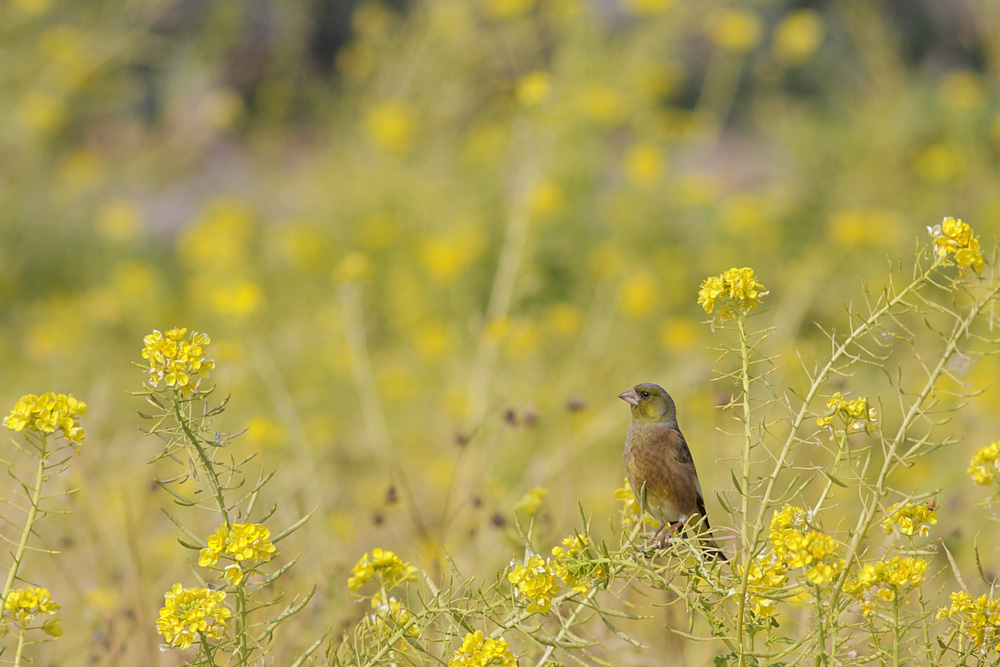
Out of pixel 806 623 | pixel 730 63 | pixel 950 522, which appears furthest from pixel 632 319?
pixel 730 63

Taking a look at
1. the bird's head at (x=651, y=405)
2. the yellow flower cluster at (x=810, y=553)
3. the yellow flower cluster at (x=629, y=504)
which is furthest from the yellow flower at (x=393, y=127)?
the yellow flower cluster at (x=810, y=553)

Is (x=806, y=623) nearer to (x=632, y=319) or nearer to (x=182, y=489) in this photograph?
(x=182, y=489)

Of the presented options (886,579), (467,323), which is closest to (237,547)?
(886,579)

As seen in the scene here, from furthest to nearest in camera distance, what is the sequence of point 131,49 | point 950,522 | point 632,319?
point 131,49, point 632,319, point 950,522

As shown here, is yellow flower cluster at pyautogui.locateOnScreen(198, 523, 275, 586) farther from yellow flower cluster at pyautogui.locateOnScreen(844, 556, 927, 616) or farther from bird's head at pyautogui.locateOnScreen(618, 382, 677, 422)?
yellow flower cluster at pyautogui.locateOnScreen(844, 556, 927, 616)

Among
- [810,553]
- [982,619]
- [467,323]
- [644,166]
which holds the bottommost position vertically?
[982,619]

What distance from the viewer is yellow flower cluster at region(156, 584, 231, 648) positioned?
1.47m

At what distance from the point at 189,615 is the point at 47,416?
388 millimetres

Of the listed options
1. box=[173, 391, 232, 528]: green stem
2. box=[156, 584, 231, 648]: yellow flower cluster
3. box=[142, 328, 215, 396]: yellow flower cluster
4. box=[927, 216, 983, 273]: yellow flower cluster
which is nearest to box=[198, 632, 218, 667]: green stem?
box=[156, 584, 231, 648]: yellow flower cluster

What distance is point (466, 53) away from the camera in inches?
270

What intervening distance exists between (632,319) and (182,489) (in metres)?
2.72

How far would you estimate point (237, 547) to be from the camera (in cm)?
147

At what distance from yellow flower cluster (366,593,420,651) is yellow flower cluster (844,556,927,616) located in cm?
71

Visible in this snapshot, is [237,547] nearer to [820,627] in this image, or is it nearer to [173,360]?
[173,360]
